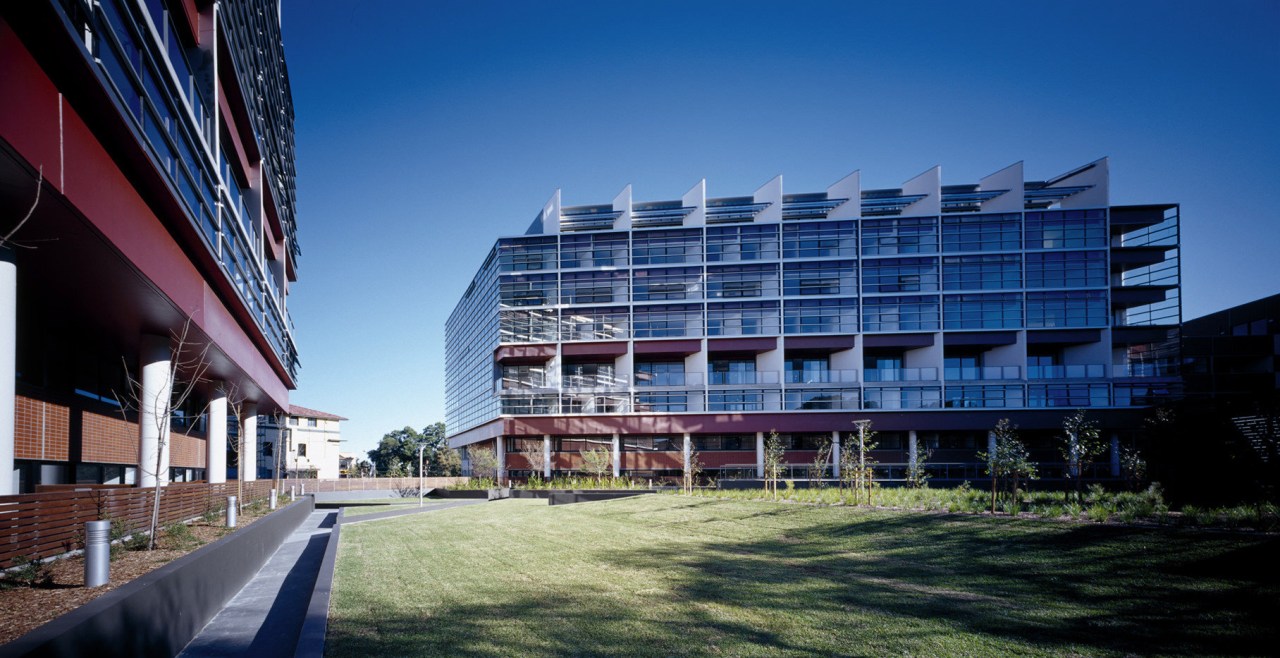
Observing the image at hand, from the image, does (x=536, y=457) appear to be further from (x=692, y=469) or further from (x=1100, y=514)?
(x=1100, y=514)

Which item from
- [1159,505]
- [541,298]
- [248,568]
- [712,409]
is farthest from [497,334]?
[1159,505]

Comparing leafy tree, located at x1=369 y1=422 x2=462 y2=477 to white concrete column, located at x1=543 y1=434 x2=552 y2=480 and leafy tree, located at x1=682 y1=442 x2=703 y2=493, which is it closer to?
white concrete column, located at x1=543 y1=434 x2=552 y2=480

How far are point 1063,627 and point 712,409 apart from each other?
4874cm

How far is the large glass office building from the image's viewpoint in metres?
55.6

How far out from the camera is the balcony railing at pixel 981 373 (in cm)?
5609

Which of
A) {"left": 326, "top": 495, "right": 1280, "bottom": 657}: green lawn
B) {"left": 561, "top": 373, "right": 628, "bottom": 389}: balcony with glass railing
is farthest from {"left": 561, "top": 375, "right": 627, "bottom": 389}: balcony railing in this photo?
{"left": 326, "top": 495, "right": 1280, "bottom": 657}: green lawn

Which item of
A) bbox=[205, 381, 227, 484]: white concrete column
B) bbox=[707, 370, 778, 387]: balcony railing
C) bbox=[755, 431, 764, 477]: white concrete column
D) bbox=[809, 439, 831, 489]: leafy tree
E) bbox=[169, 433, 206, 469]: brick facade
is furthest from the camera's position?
bbox=[707, 370, 778, 387]: balcony railing

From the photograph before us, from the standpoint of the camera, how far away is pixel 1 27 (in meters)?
7.45

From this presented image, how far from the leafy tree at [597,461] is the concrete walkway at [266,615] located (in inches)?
1291

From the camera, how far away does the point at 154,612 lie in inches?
325

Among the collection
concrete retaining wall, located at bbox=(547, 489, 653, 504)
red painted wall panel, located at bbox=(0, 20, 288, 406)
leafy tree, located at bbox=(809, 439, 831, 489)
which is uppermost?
red painted wall panel, located at bbox=(0, 20, 288, 406)

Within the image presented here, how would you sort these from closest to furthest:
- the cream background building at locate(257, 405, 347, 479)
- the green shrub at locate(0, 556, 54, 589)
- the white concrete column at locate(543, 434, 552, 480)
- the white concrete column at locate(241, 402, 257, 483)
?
the green shrub at locate(0, 556, 54, 589)
the white concrete column at locate(241, 402, 257, 483)
the white concrete column at locate(543, 434, 552, 480)
the cream background building at locate(257, 405, 347, 479)

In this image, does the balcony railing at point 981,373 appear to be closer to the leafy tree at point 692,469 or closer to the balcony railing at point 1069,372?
the balcony railing at point 1069,372

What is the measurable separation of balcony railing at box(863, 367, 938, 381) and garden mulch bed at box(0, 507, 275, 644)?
5029 cm
